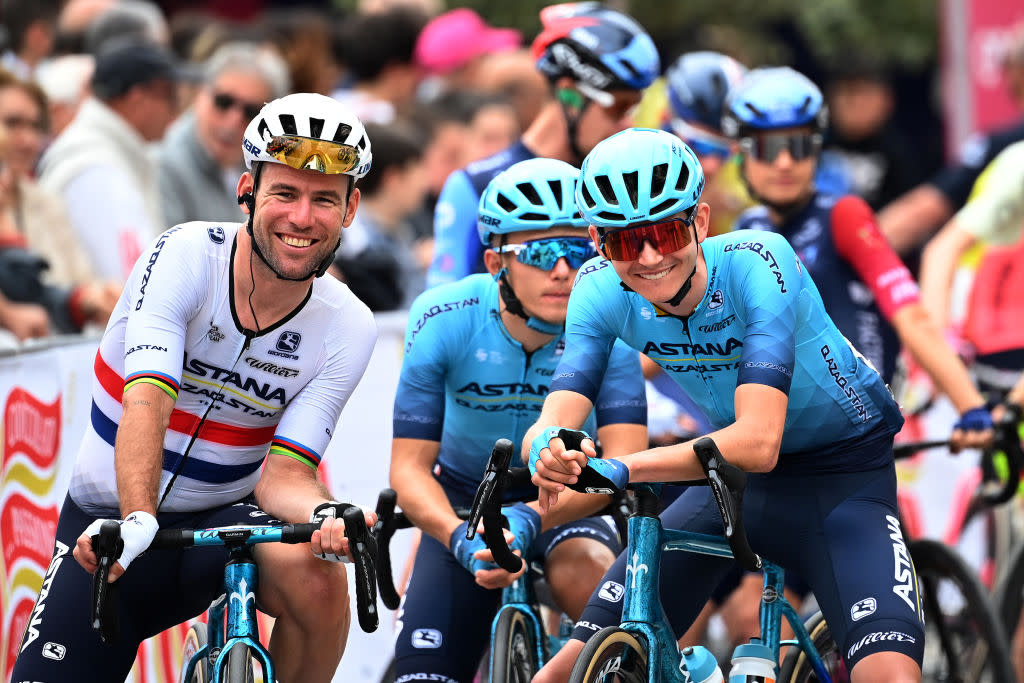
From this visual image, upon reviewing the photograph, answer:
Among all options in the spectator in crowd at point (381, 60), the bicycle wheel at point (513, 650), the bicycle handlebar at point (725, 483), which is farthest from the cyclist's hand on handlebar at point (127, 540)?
the spectator in crowd at point (381, 60)

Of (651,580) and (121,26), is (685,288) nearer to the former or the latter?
(651,580)

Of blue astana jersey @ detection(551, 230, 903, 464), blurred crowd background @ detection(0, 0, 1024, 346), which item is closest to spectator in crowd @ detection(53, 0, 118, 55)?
blurred crowd background @ detection(0, 0, 1024, 346)

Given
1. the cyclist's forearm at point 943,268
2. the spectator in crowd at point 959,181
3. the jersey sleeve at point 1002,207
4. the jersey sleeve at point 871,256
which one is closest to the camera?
the jersey sleeve at point 871,256

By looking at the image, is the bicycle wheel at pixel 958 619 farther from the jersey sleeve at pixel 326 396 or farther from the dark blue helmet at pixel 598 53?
the jersey sleeve at pixel 326 396

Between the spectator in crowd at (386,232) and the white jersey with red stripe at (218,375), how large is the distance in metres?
3.66

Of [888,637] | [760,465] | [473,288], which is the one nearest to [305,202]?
[473,288]

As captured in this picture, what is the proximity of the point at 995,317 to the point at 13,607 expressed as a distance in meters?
4.93

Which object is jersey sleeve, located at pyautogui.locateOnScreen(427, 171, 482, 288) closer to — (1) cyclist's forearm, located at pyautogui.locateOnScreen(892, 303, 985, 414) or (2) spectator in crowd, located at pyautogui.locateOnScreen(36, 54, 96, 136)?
(1) cyclist's forearm, located at pyautogui.locateOnScreen(892, 303, 985, 414)

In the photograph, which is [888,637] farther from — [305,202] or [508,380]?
[305,202]

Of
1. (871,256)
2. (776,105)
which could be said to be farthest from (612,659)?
(776,105)

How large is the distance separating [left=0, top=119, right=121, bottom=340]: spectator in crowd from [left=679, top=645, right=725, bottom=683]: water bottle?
11.8 ft

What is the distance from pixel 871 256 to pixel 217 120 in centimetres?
392

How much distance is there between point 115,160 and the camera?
28.8 feet

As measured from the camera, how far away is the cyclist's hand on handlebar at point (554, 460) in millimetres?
4875
